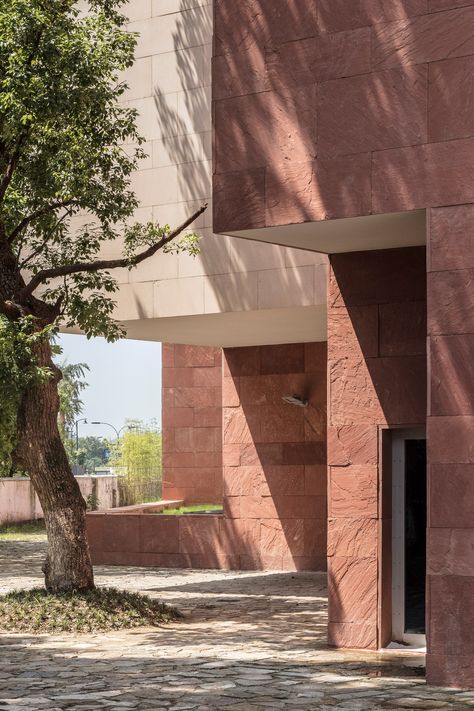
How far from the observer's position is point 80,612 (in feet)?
46.8

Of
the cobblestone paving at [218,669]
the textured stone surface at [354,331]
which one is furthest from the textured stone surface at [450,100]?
the cobblestone paving at [218,669]

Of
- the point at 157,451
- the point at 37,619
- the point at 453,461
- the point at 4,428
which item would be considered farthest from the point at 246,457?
the point at 157,451

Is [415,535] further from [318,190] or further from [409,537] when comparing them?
[318,190]

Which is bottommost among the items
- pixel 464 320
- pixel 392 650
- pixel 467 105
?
pixel 392 650

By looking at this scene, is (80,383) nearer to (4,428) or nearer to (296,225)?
(4,428)

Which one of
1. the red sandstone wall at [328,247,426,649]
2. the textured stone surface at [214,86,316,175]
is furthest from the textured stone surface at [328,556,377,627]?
the textured stone surface at [214,86,316,175]

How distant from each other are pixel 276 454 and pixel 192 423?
9715 mm

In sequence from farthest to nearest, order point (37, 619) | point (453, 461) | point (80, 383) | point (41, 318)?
point (80, 383), point (41, 318), point (37, 619), point (453, 461)

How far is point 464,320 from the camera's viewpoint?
1037cm

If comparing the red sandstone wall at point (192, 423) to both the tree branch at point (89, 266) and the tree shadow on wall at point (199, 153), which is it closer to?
the tree shadow on wall at point (199, 153)

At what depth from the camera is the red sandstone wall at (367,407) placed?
40.4 ft

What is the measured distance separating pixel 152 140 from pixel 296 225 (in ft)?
21.1

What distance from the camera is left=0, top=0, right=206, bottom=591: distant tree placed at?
1403cm

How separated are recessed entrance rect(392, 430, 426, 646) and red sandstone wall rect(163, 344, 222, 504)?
1741 centimetres
